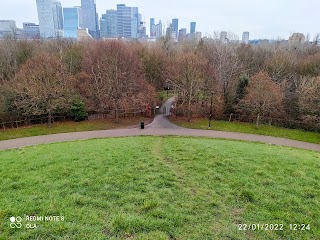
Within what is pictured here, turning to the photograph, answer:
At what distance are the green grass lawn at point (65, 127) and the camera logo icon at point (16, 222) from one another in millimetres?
22408

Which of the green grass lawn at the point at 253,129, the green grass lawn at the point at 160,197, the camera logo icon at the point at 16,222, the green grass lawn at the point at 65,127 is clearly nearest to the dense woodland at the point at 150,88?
the green grass lawn at the point at 65,127

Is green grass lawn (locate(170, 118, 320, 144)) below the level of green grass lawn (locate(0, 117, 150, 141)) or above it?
below

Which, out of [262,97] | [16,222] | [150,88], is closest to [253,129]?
[262,97]

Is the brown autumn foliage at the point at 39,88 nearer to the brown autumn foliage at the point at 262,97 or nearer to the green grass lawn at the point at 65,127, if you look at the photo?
the green grass lawn at the point at 65,127

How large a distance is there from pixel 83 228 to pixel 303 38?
11011cm

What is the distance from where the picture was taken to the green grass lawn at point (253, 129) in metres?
27.7

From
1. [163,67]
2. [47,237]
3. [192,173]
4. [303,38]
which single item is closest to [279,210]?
[192,173]

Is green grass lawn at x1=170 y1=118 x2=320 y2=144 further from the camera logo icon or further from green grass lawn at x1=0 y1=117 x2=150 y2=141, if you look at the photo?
the camera logo icon

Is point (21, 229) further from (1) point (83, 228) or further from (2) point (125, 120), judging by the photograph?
(2) point (125, 120)

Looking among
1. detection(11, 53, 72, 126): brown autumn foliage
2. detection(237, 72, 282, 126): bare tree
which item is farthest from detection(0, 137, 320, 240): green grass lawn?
detection(237, 72, 282, 126): bare tree

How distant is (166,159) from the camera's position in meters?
11.8

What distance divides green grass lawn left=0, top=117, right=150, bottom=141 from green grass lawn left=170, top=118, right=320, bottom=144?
6.49 metres

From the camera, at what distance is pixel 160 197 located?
7.26m

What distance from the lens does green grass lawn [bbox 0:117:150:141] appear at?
26250 millimetres
